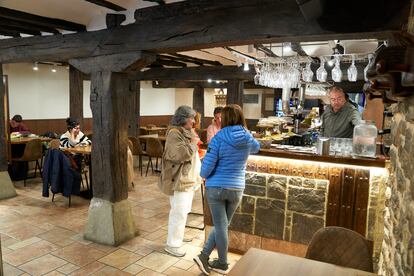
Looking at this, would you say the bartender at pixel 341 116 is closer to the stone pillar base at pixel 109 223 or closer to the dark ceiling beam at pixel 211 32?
the dark ceiling beam at pixel 211 32

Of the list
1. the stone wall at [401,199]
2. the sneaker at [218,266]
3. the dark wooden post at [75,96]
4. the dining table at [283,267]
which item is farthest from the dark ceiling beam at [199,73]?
the dining table at [283,267]

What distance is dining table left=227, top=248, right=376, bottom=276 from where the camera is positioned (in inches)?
71.2

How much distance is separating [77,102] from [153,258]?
5108 millimetres

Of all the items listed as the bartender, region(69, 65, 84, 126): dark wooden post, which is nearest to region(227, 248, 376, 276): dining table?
the bartender

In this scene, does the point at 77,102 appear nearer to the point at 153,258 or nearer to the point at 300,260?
the point at 153,258

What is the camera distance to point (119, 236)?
394cm

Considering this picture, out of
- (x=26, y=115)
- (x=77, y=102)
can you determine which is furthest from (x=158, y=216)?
(x=26, y=115)

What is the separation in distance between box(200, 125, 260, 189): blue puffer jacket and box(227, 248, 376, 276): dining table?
3.56ft

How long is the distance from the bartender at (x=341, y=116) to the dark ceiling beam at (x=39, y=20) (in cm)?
347

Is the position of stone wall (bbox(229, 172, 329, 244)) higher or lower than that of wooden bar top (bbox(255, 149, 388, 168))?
lower

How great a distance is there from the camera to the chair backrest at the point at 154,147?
23.0ft

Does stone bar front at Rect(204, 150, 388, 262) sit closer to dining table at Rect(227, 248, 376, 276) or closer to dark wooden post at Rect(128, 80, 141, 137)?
dining table at Rect(227, 248, 376, 276)

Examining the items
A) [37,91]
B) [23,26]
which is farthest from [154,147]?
[37,91]

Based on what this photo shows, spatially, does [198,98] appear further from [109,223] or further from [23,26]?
[109,223]
